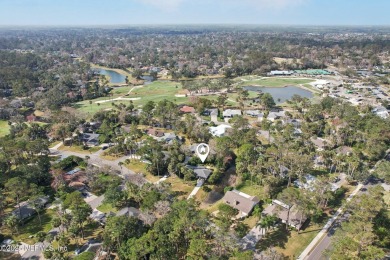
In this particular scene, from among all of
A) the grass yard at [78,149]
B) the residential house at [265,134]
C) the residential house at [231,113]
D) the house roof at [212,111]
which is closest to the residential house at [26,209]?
the grass yard at [78,149]

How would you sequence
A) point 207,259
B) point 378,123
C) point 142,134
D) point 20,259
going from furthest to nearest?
1. point 142,134
2. point 378,123
3. point 20,259
4. point 207,259

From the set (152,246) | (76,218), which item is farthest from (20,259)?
(152,246)

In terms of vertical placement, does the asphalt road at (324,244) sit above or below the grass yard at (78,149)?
above

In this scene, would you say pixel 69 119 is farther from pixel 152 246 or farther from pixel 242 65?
pixel 242 65

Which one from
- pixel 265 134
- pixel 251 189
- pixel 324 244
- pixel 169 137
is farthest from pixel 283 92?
pixel 324 244

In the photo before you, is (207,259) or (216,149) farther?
(216,149)

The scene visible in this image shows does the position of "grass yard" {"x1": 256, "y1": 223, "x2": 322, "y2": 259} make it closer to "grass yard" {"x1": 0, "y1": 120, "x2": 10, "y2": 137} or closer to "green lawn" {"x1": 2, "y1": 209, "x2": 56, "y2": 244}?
"green lawn" {"x1": 2, "y1": 209, "x2": 56, "y2": 244}

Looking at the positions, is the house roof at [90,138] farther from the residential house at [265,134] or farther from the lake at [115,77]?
the lake at [115,77]
